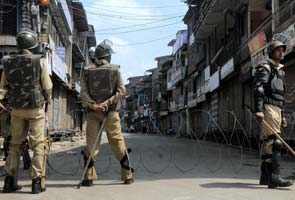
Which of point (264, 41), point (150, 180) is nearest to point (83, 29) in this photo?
point (264, 41)

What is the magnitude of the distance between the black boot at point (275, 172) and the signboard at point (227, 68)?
2033 centimetres

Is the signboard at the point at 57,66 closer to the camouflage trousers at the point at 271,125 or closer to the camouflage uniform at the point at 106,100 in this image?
the camouflage uniform at the point at 106,100

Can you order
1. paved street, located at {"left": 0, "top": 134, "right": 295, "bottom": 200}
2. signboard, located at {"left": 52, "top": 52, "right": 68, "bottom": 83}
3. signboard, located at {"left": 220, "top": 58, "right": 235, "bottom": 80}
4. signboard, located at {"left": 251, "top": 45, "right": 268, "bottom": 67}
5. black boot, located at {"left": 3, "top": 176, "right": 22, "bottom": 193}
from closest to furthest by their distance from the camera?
paved street, located at {"left": 0, "top": 134, "right": 295, "bottom": 200}, black boot, located at {"left": 3, "top": 176, "right": 22, "bottom": 193}, signboard, located at {"left": 251, "top": 45, "right": 268, "bottom": 67}, signboard, located at {"left": 220, "top": 58, "right": 235, "bottom": 80}, signboard, located at {"left": 52, "top": 52, "right": 68, "bottom": 83}

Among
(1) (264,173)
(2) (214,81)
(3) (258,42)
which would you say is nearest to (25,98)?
(1) (264,173)

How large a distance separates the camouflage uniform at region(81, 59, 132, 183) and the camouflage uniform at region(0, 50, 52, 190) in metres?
0.82

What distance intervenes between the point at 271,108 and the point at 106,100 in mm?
2496

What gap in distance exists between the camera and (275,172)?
7.48 metres

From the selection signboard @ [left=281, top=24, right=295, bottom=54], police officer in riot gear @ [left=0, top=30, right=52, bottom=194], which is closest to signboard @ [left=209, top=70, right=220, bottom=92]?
signboard @ [left=281, top=24, right=295, bottom=54]

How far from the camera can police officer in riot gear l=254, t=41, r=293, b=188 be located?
752cm

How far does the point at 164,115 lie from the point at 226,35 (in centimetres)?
4741

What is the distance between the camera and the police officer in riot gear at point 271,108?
7520 millimetres

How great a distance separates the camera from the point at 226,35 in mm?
32656

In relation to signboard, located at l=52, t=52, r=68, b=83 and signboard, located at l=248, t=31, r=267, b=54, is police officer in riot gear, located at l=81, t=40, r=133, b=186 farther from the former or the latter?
signboard, located at l=52, t=52, r=68, b=83

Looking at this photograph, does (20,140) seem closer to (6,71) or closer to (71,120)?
(6,71)
